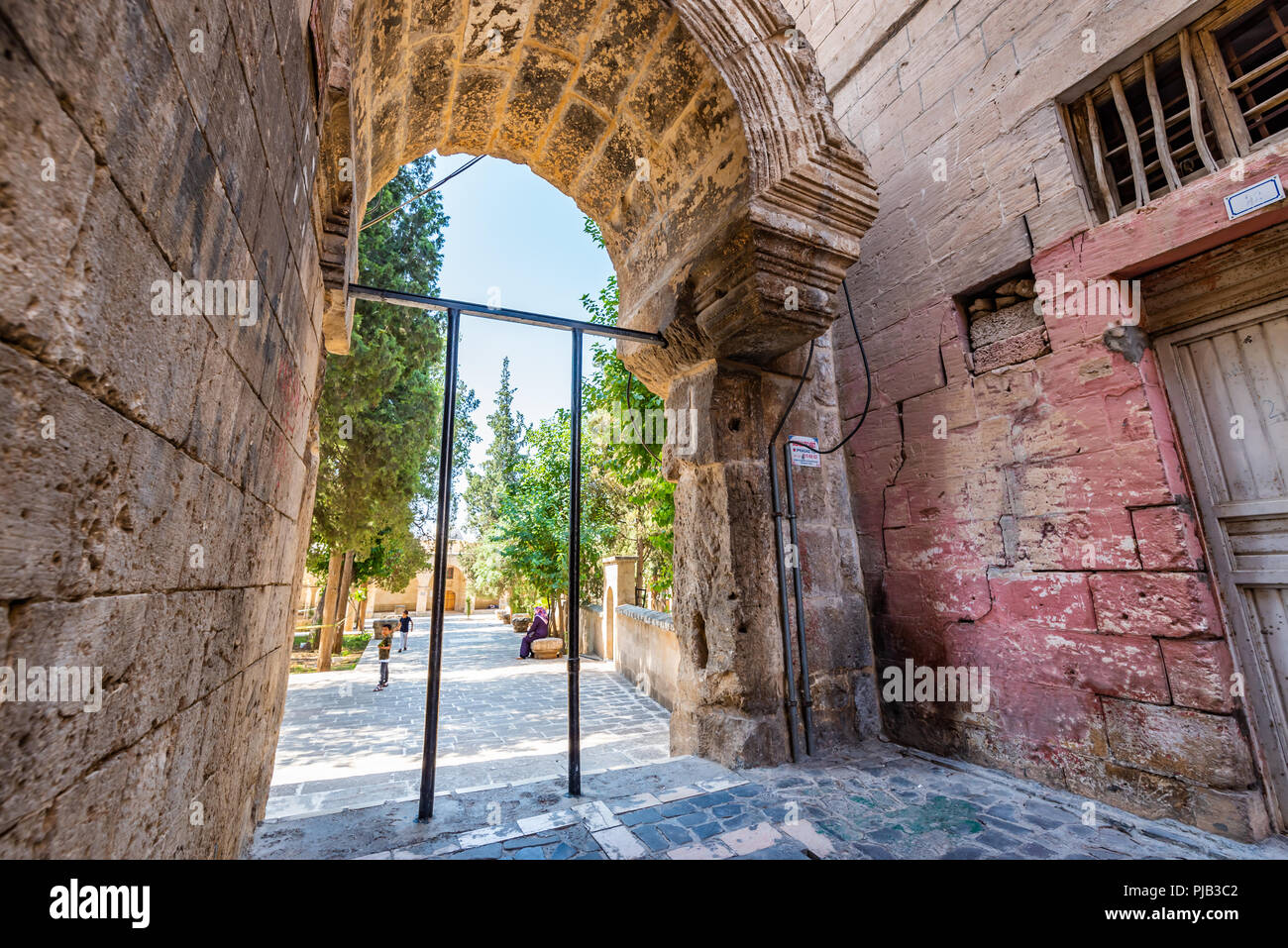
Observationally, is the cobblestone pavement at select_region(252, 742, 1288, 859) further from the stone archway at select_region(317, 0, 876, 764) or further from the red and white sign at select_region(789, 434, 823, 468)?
the red and white sign at select_region(789, 434, 823, 468)

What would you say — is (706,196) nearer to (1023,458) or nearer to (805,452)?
(805,452)

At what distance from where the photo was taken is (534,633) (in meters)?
12.9

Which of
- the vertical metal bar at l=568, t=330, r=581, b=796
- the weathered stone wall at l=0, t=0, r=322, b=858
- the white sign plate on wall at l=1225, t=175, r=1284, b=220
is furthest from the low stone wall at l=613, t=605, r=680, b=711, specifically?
the white sign plate on wall at l=1225, t=175, r=1284, b=220

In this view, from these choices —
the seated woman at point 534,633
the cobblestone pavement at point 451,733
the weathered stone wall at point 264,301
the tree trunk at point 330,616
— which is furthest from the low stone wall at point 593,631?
the weathered stone wall at point 264,301

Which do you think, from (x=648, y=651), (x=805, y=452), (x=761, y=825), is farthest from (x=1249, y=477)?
(x=648, y=651)

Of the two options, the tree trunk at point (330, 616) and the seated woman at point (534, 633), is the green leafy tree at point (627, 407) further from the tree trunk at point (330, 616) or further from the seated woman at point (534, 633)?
the tree trunk at point (330, 616)

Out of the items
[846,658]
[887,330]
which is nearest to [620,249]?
[887,330]

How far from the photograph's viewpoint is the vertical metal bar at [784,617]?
11.1 feet

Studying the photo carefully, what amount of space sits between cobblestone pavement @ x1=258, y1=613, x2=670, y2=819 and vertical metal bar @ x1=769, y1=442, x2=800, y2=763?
1.36 meters

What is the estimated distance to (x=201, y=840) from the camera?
4.93 feet

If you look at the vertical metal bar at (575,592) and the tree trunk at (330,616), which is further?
the tree trunk at (330,616)

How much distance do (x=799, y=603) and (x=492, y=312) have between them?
2.63 meters

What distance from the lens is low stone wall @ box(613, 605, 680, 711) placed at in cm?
717

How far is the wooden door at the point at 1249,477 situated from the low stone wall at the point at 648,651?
442 cm
